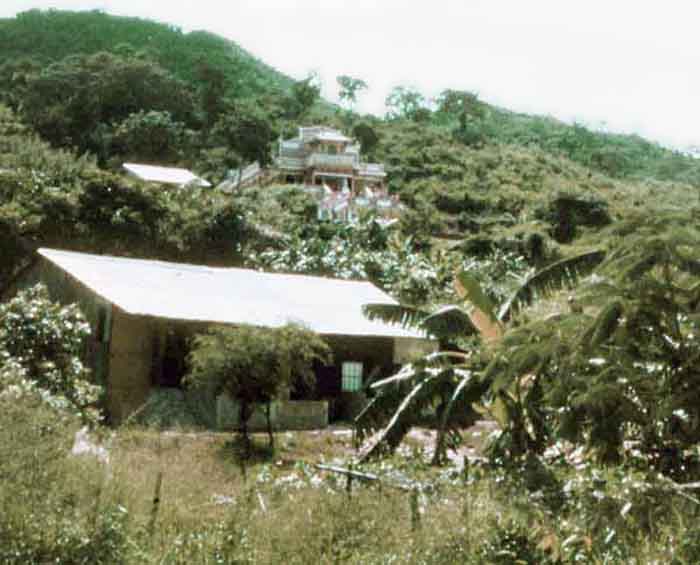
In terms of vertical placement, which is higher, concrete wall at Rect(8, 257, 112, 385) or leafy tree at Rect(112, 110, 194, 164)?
leafy tree at Rect(112, 110, 194, 164)

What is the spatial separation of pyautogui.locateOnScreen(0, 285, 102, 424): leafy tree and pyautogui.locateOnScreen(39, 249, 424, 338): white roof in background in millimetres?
2360

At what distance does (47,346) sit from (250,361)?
311cm

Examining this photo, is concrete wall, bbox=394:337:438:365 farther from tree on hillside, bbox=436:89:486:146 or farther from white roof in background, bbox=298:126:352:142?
tree on hillside, bbox=436:89:486:146

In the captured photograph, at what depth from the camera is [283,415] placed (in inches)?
693

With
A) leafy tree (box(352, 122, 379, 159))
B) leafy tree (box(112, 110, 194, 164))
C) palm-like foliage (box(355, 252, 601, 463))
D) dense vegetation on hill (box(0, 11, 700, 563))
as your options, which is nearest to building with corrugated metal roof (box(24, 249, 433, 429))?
dense vegetation on hill (box(0, 11, 700, 563))

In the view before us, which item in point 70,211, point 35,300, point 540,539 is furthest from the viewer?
point 70,211

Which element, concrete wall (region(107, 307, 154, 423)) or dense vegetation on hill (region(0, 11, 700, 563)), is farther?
concrete wall (region(107, 307, 154, 423))

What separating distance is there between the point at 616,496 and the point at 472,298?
223 inches

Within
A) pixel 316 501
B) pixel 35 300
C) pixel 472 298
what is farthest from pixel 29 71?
pixel 316 501

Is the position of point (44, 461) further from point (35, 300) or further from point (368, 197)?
point (368, 197)

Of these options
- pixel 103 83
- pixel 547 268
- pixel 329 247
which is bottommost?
pixel 329 247

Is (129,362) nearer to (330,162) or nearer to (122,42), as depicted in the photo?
(330,162)

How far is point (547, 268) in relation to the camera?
470 inches

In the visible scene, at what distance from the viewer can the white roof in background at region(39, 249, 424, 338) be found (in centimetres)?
1744
